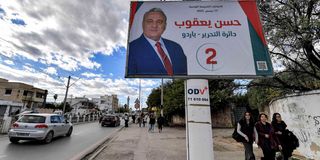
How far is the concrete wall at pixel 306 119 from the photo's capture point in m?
5.96

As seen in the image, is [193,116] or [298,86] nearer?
[193,116]

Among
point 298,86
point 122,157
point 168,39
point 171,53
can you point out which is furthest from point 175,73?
point 298,86

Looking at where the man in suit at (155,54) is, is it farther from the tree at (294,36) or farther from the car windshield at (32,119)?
the car windshield at (32,119)

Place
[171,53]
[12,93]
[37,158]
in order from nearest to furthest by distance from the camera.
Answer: [171,53] < [37,158] < [12,93]

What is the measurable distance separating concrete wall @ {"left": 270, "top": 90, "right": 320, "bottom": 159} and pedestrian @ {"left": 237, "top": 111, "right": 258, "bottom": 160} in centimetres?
282

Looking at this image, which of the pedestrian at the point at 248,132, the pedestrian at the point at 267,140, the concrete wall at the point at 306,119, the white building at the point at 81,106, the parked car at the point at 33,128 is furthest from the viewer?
the white building at the point at 81,106

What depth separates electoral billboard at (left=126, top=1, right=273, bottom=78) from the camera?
381 cm

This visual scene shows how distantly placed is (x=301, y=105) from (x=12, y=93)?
53.7 m

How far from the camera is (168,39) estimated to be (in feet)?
13.2

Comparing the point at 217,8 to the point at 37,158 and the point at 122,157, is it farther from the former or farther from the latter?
the point at 37,158

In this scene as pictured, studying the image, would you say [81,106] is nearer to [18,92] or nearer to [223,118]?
[18,92]

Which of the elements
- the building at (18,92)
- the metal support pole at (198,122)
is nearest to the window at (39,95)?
the building at (18,92)

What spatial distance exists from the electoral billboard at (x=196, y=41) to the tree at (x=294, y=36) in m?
4.18

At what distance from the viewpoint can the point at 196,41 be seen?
4012 millimetres
